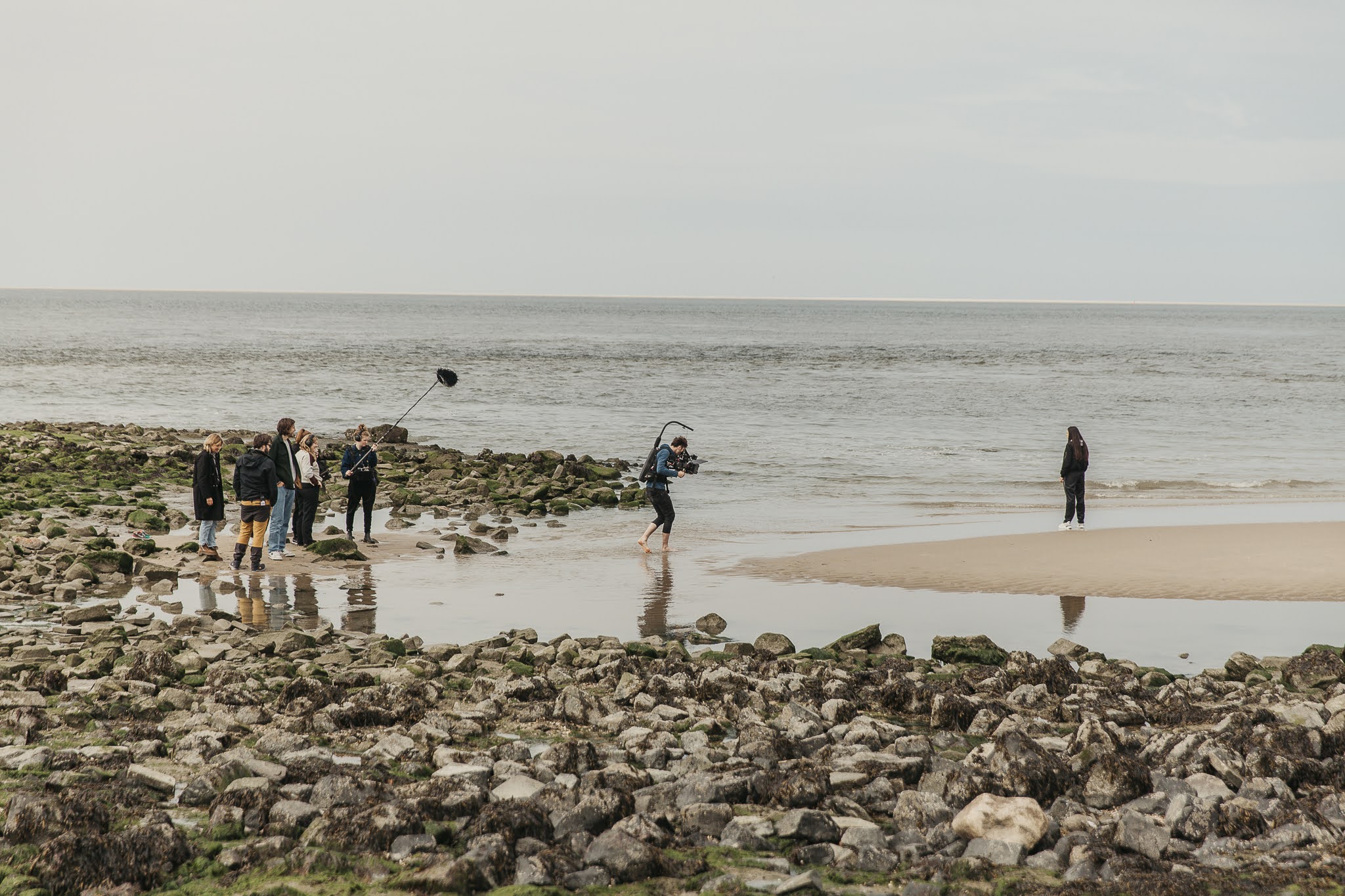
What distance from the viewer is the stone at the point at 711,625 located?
40.5 feet

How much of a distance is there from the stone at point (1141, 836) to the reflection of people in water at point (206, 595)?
10.2 meters

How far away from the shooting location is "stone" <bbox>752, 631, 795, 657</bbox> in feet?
36.2

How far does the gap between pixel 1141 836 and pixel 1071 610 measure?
791 centimetres

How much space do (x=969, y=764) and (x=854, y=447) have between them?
28303 millimetres

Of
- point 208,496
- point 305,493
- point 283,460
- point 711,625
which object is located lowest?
point 711,625

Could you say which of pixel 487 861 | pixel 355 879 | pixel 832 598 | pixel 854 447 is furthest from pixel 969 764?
pixel 854 447

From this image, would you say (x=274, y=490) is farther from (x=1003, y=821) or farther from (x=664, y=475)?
(x=1003, y=821)

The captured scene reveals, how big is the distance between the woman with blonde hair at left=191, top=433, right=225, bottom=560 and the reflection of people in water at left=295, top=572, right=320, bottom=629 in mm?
1641

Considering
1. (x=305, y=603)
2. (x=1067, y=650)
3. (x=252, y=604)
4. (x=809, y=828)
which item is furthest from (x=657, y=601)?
(x=809, y=828)

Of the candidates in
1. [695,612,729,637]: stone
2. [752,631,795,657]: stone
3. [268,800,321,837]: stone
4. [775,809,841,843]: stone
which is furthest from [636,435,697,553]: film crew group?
[268,800,321,837]: stone

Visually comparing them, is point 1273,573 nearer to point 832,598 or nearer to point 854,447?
point 832,598

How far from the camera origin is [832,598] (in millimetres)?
14242

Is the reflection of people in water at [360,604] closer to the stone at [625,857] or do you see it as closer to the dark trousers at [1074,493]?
the stone at [625,857]

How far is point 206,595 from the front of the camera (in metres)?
13.9
